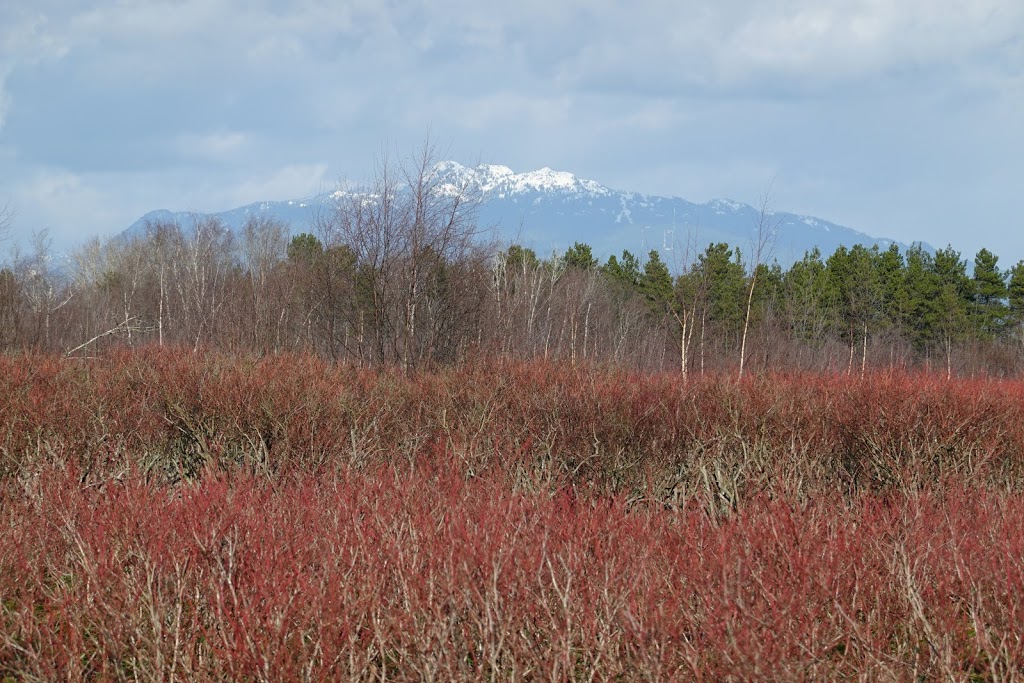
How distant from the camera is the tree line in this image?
19422mm

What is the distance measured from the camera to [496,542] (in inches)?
213

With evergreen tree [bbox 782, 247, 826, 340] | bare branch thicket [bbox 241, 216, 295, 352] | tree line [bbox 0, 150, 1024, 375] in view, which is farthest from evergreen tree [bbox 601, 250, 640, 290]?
bare branch thicket [bbox 241, 216, 295, 352]

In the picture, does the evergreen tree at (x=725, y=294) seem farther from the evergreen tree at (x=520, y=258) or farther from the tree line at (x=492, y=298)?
the evergreen tree at (x=520, y=258)

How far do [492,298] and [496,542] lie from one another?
23567 mm

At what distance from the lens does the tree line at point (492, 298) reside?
63.7ft

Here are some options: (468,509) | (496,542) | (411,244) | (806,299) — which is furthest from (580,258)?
(496,542)

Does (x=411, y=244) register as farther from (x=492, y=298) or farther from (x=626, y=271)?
(x=626, y=271)

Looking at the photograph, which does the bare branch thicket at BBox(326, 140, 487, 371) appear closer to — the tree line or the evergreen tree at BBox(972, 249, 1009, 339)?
the tree line

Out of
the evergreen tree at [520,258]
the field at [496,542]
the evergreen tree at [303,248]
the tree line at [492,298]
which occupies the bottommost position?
the field at [496,542]

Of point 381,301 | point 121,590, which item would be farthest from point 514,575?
point 381,301

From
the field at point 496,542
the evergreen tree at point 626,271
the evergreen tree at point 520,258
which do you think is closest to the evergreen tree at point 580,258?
the evergreen tree at point 626,271

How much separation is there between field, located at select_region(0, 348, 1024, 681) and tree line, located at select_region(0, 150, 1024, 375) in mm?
6855

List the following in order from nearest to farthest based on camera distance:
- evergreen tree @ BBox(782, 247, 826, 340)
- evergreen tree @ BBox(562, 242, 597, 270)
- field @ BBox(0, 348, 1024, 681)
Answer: field @ BBox(0, 348, 1024, 681), evergreen tree @ BBox(782, 247, 826, 340), evergreen tree @ BBox(562, 242, 597, 270)

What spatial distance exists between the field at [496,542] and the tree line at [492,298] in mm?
6855
